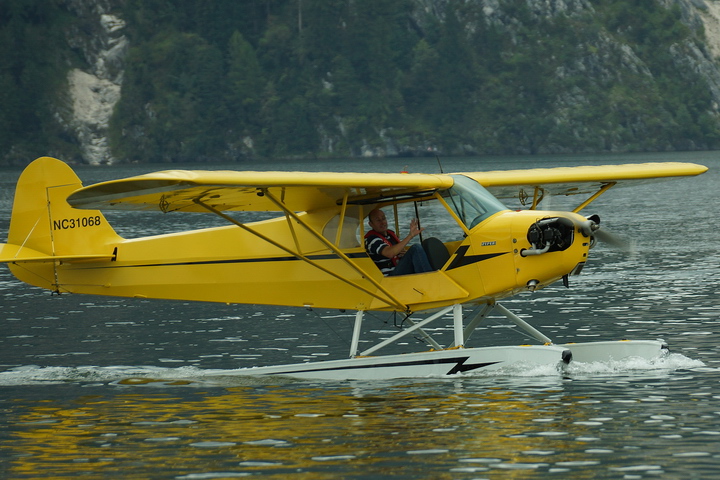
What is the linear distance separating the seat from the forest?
419 feet

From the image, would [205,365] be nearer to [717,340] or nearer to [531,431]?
[531,431]

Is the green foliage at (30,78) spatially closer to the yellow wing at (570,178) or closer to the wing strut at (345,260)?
the yellow wing at (570,178)

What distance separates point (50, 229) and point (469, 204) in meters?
5.23

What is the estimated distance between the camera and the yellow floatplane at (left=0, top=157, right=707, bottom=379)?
11359 millimetres

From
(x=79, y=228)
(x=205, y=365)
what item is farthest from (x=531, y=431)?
(x=79, y=228)

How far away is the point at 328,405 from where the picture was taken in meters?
11.1

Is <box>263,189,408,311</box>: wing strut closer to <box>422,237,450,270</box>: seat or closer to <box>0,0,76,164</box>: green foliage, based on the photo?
<box>422,237,450,270</box>: seat

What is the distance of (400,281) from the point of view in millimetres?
12359

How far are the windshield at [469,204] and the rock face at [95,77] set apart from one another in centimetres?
12820

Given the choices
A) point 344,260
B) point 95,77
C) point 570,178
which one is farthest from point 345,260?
point 95,77

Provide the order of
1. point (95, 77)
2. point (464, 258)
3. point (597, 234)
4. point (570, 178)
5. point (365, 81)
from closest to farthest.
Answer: point (597, 234) → point (464, 258) → point (570, 178) → point (95, 77) → point (365, 81)

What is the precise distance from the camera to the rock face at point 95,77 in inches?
5428

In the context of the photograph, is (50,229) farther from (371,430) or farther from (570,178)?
(570,178)

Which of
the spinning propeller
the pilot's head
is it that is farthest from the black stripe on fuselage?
the spinning propeller
